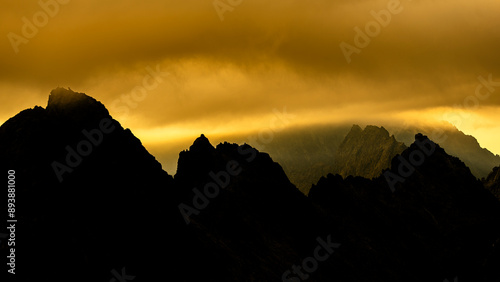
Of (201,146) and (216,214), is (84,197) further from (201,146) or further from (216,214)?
(201,146)

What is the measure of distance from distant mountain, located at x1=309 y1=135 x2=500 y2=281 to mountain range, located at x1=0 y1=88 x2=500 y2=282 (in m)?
0.35

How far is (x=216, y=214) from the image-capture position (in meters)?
101

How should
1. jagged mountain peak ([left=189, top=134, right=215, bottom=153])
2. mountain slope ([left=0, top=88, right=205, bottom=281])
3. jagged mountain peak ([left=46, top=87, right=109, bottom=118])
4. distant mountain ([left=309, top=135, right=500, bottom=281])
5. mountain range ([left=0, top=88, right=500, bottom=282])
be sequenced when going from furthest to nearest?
distant mountain ([left=309, top=135, right=500, bottom=281]) → jagged mountain peak ([left=189, top=134, right=215, bottom=153]) → jagged mountain peak ([left=46, top=87, right=109, bottom=118]) → mountain range ([left=0, top=88, right=500, bottom=282]) → mountain slope ([left=0, top=88, right=205, bottom=281])

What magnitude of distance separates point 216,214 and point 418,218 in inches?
2635

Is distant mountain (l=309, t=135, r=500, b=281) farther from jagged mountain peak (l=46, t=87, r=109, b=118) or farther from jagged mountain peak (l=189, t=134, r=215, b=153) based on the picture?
jagged mountain peak (l=46, t=87, r=109, b=118)

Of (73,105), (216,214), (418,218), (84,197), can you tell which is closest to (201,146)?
(216,214)

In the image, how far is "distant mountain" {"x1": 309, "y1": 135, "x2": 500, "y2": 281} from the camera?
120 metres

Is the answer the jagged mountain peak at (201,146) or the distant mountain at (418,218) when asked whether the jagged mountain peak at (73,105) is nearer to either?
the jagged mountain peak at (201,146)

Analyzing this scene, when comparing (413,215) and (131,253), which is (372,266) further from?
(131,253)

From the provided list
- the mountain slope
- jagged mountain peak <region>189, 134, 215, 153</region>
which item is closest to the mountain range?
the mountain slope

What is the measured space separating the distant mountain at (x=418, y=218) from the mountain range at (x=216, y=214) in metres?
0.35

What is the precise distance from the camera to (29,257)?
188 feet


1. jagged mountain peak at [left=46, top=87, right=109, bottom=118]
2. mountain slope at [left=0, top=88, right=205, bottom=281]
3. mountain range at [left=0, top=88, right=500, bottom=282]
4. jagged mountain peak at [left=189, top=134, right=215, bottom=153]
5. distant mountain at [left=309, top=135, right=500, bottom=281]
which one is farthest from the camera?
distant mountain at [left=309, top=135, right=500, bottom=281]

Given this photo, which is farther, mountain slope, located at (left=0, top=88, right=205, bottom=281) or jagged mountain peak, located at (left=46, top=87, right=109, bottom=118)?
jagged mountain peak, located at (left=46, top=87, right=109, bottom=118)
